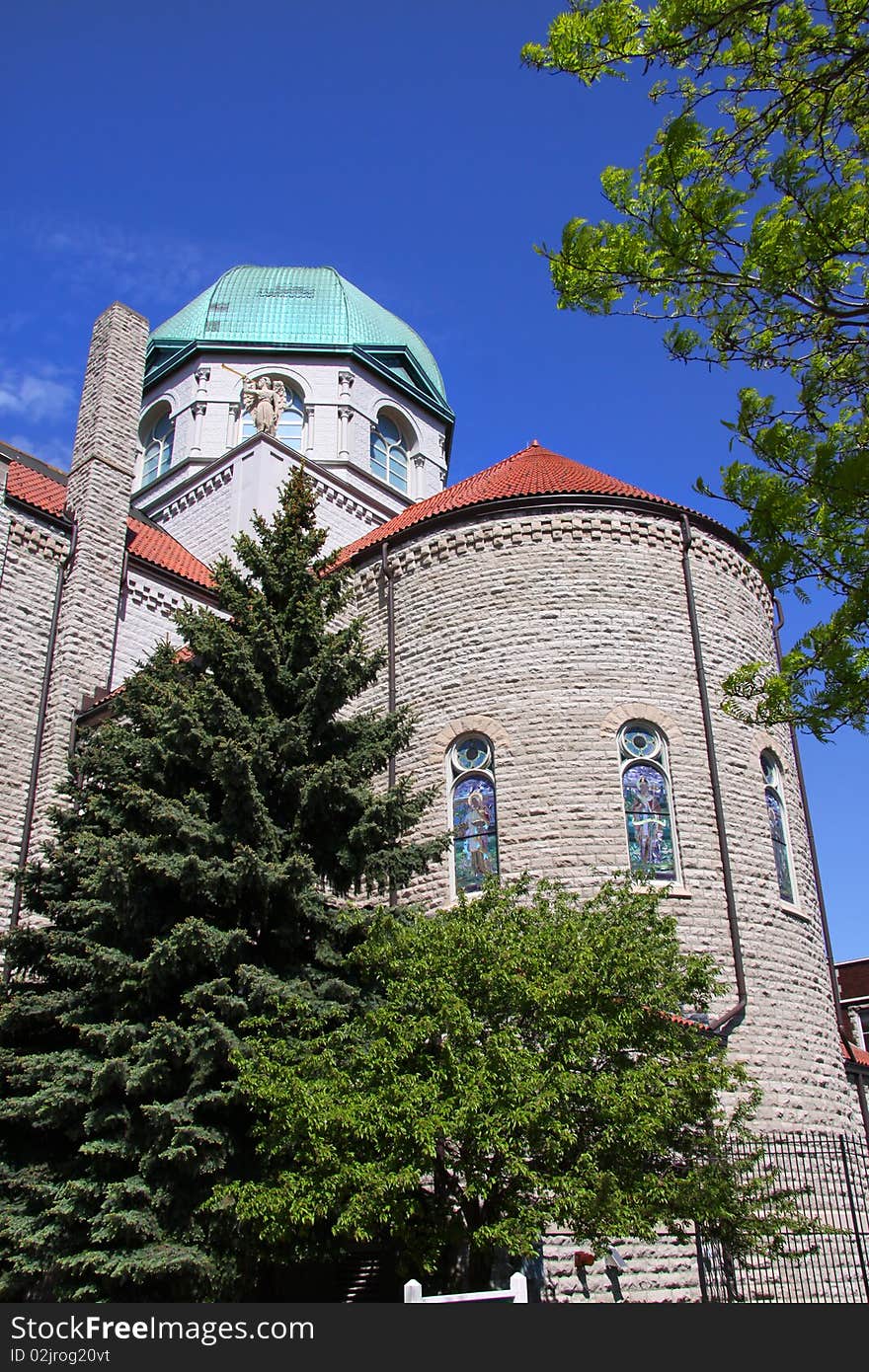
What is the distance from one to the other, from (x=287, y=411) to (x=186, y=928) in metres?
22.1

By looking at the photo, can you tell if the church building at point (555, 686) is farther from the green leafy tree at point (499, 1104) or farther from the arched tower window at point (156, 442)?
the arched tower window at point (156, 442)

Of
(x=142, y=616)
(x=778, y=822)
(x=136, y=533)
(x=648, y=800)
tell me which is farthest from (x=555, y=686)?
(x=136, y=533)

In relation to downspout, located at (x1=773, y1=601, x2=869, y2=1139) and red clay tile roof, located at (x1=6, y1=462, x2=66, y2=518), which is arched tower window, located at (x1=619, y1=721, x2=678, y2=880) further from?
red clay tile roof, located at (x1=6, y1=462, x2=66, y2=518)

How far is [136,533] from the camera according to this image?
22812mm

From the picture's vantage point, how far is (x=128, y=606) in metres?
20.6

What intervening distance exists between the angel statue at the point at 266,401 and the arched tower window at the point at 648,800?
580 inches

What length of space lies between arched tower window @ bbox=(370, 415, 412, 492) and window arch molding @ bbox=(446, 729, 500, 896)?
15.1 meters

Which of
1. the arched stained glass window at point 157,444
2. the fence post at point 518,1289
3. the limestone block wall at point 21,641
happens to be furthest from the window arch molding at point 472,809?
the arched stained glass window at point 157,444

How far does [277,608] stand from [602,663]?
5.37 meters

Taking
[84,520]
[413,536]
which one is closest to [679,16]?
[413,536]

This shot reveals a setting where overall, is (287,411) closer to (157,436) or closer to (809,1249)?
(157,436)

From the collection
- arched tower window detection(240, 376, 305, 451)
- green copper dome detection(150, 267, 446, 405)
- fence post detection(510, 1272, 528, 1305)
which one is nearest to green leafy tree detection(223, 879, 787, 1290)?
fence post detection(510, 1272, 528, 1305)

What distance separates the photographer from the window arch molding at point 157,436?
30.7 metres

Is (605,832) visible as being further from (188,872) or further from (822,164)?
(822,164)
